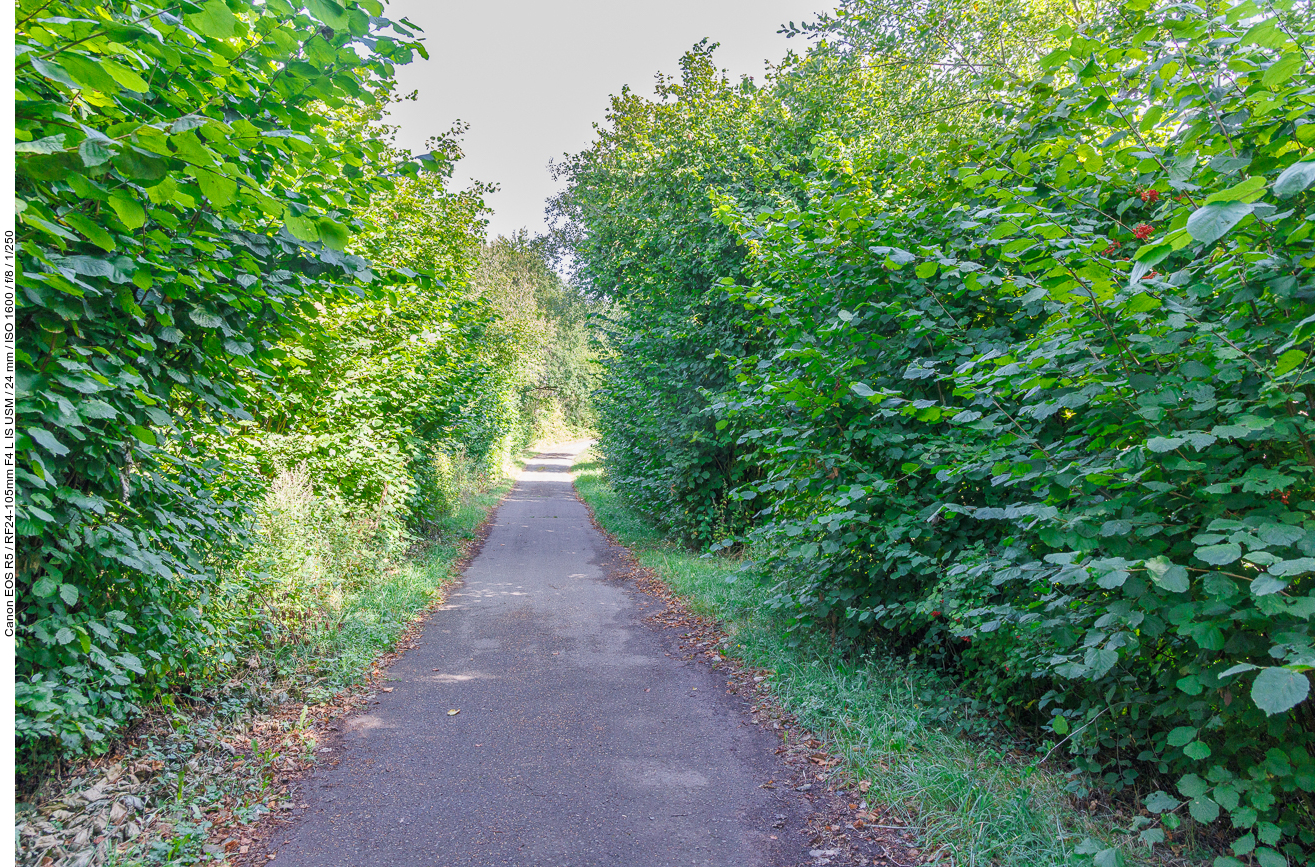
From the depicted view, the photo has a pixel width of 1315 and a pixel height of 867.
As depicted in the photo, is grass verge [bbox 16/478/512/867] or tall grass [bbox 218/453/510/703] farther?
tall grass [bbox 218/453/510/703]

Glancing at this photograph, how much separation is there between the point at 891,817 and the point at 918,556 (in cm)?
154

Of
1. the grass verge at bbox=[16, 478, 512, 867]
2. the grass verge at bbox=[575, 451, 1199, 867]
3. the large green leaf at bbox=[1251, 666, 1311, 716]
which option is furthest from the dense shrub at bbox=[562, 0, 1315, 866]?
the grass verge at bbox=[16, 478, 512, 867]

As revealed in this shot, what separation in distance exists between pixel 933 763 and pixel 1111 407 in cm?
231

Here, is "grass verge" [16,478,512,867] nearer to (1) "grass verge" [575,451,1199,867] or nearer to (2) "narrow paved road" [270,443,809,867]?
(2) "narrow paved road" [270,443,809,867]

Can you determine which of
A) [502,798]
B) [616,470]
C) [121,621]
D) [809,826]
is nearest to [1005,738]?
Result: [809,826]

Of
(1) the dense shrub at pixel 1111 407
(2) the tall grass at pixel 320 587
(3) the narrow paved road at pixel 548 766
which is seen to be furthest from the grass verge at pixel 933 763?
(2) the tall grass at pixel 320 587

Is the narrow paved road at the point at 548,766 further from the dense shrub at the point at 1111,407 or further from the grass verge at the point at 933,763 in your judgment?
the dense shrub at the point at 1111,407

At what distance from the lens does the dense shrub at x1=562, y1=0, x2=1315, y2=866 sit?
231 centimetres

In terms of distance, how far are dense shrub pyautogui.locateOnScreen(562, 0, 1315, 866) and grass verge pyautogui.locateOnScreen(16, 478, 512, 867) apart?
3.89 meters

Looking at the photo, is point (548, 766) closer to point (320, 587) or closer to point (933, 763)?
point (933, 763)

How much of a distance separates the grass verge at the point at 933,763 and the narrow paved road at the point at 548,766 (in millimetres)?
530

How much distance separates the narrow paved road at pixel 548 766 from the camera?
3471 millimetres

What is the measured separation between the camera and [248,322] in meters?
3.70

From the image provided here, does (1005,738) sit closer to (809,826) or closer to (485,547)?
(809,826)
